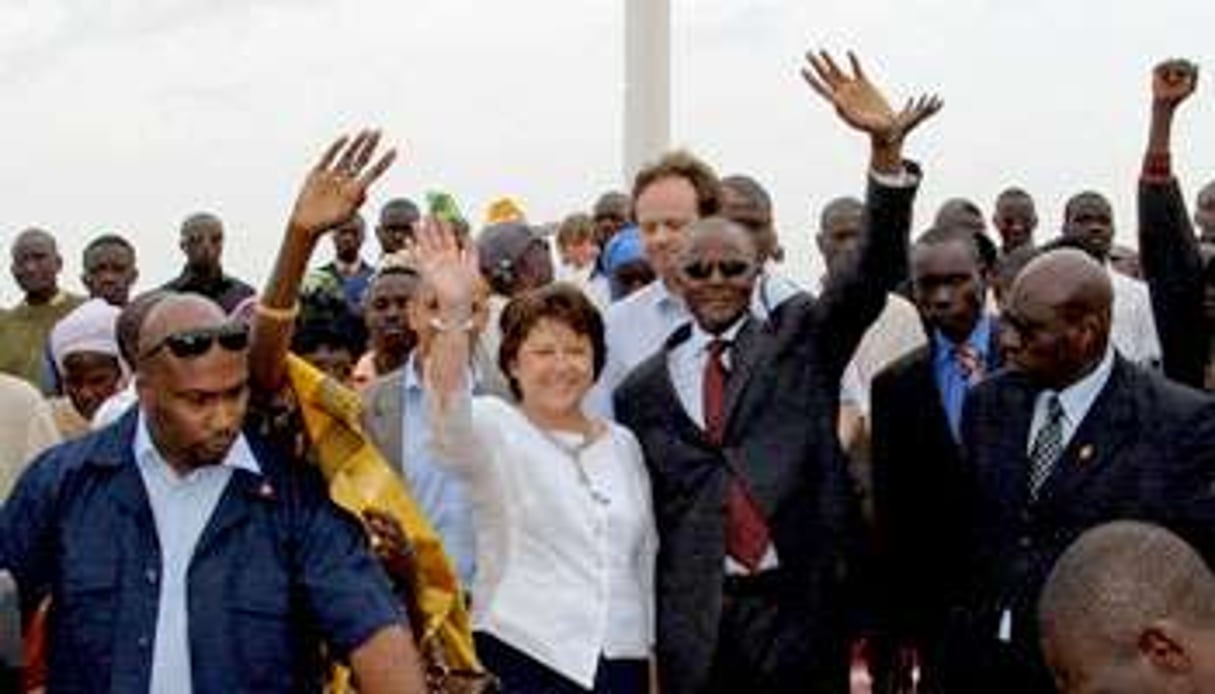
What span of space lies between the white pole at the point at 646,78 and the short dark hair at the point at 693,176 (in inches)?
293

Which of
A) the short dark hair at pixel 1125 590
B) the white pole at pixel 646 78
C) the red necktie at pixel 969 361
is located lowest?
the short dark hair at pixel 1125 590

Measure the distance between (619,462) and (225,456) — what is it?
4.33ft

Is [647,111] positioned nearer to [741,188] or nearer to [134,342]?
[741,188]

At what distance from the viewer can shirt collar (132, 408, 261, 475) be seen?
4.51 metres

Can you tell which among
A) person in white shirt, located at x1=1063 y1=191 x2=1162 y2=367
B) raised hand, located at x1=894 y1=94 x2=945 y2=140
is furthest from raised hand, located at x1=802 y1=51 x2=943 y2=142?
person in white shirt, located at x1=1063 y1=191 x2=1162 y2=367

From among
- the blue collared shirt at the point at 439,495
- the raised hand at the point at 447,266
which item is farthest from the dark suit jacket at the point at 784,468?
the raised hand at the point at 447,266

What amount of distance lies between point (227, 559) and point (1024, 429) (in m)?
2.17

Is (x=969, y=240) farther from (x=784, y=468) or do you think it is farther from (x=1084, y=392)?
(x=784, y=468)

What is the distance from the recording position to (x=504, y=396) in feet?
19.7

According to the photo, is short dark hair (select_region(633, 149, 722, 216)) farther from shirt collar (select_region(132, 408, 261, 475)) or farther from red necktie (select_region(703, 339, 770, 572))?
shirt collar (select_region(132, 408, 261, 475))

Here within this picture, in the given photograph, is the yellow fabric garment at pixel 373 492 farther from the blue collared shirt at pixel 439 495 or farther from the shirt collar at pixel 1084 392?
the shirt collar at pixel 1084 392

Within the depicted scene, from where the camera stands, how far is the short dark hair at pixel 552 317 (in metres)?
5.55

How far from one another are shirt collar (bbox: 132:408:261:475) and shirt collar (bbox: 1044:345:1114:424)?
211cm

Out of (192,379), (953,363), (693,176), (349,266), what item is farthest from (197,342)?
(349,266)
